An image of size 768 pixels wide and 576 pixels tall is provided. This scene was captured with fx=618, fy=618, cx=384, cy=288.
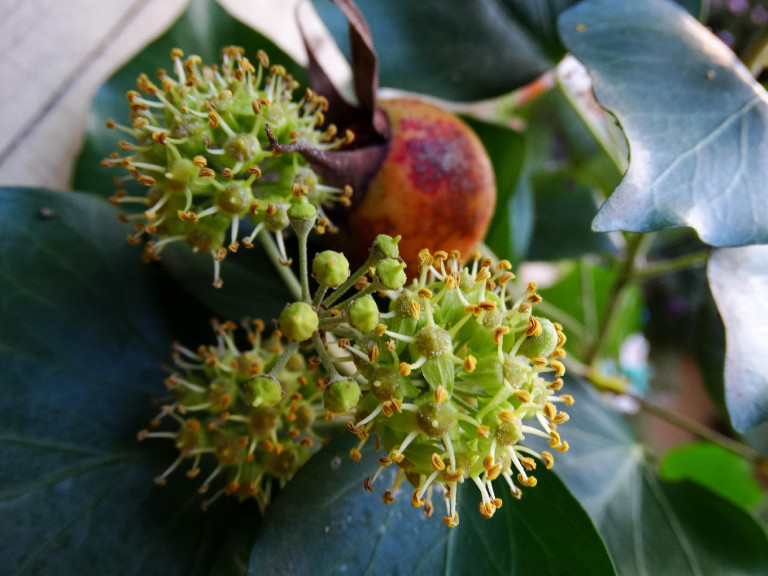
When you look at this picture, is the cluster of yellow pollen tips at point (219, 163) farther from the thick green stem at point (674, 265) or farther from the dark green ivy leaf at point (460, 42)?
the thick green stem at point (674, 265)

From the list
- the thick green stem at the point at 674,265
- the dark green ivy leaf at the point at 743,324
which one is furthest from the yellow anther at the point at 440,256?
the thick green stem at the point at 674,265

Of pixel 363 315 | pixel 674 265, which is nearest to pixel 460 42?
pixel 674 265

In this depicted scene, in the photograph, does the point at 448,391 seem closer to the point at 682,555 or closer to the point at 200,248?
the point at 200,248

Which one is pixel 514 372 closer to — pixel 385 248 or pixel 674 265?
pixel 385 248

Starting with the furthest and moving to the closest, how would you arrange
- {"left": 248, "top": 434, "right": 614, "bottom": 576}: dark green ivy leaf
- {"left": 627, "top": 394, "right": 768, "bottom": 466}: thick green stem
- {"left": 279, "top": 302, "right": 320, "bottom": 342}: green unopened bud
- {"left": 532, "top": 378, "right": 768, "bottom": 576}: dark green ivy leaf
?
1. {"left": 627, "top": 394, "right": 768, "bottom": 466}: thick green stem
2. {"left": 532, "top": 378, "right": 768, "bottom": 576}: dark green ivy leaf
3. {"left": 248, "top": 434, "right": 614, "bottom": 576}: dark green ivy leaf
4. {"left": 279, "top": 302, "right": 320, "bottom": 342}: green unopened bud

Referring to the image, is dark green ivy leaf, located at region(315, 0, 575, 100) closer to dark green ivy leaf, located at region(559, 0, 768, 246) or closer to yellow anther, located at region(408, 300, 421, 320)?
dark green ivy leaf, located at region(559, 0, 768, 246)

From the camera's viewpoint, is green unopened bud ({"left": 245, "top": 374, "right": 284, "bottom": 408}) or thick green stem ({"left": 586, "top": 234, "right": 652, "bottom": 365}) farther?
thick green stem ({"left": 586, "top": 234, "right": 652, "bottom": 365})

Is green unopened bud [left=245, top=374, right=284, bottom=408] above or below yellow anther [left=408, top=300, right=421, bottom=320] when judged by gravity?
above

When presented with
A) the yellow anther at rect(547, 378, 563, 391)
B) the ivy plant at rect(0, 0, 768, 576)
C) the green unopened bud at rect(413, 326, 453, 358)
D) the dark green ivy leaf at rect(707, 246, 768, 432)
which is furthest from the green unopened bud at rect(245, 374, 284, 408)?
the dark green ivy leaf at rect(707, 246, 768, 432)
